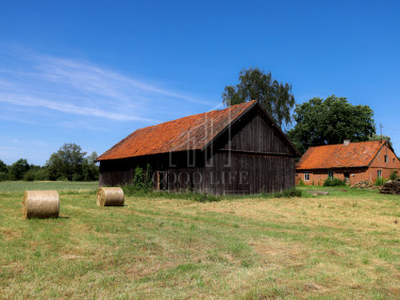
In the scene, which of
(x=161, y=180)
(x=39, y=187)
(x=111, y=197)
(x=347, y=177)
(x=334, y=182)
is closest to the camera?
(x=111, y=197)

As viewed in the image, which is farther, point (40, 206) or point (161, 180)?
point (161, 180)

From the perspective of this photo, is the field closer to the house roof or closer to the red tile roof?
the red tile roof

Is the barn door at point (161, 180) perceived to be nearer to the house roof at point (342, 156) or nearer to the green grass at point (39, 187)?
the green grass at point (39, 187)

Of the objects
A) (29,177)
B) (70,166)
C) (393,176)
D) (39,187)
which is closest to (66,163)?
(70,166)

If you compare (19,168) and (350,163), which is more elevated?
(19,168)

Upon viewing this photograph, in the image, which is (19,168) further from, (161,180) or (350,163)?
(350,163)

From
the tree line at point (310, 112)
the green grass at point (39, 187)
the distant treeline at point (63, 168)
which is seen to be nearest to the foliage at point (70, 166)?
the distant treeline at point (63, 168)

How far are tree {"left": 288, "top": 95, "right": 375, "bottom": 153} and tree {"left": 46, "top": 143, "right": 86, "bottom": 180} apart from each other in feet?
206

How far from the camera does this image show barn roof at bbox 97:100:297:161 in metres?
22.9

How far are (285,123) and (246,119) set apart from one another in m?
20.8

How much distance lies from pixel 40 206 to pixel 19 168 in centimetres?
8864

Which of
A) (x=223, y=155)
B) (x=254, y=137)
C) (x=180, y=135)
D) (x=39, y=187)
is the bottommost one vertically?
(x=39, y=187)

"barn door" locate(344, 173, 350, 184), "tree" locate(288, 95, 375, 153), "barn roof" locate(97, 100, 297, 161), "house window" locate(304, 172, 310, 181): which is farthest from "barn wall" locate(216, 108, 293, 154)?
"tree" locate(288, 95, 375, 153)

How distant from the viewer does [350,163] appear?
41531 mm
